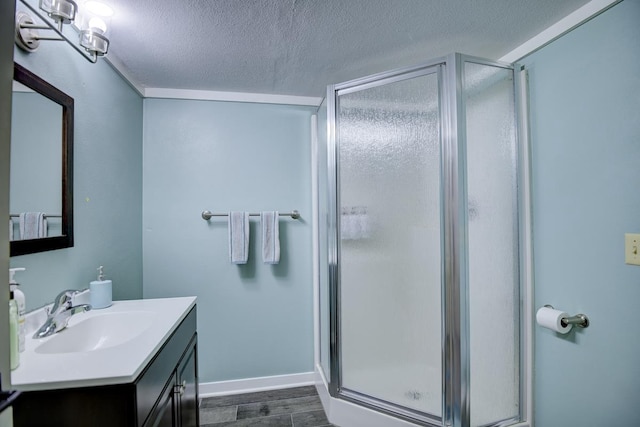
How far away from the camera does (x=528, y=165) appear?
1.41m

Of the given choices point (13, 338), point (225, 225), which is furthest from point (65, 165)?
point (225, 225)

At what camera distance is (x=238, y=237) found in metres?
1.92

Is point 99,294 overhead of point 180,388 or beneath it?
overhead

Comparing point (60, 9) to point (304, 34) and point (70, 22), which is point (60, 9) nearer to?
point (70, 22)

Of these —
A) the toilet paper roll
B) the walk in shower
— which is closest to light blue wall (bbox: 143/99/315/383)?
the walk in shower

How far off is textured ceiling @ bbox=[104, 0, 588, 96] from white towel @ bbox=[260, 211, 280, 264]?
973mm

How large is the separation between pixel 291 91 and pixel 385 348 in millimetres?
1874

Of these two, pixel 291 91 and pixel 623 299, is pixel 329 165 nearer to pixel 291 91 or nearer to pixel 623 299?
pixel 291 91

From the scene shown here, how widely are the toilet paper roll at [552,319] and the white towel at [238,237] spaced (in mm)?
1737

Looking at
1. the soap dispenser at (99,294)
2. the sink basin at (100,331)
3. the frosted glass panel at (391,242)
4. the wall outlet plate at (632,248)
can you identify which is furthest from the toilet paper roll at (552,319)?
the soap dispenser at (99,294)

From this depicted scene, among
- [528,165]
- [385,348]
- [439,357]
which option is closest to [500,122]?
[528,165]

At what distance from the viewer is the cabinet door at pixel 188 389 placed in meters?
1.16

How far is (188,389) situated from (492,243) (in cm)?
169

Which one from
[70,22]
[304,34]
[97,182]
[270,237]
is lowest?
[270,237]
